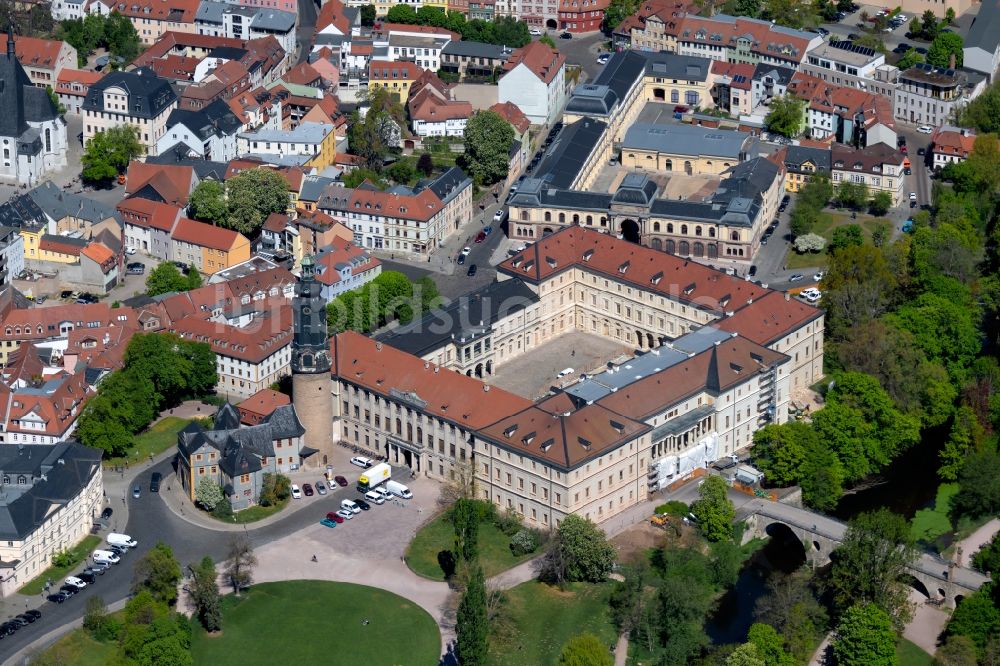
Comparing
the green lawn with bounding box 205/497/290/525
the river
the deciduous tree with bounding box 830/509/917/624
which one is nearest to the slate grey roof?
the green lawn with bounding box 205/497/290/525

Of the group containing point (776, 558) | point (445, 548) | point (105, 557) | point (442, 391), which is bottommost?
point (776, 558)

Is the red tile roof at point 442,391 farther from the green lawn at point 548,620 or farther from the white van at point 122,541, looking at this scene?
the white van at point 122,541

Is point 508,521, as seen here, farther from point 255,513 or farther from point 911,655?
point 911,655

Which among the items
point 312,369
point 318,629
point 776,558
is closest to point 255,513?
point 312,369

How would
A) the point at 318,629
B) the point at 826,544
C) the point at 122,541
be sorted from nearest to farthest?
the point at 318,629 < the point at 826,544 < the point at 122,541

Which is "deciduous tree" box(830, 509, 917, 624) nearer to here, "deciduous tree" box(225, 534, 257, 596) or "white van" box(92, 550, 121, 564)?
"deciduous tree" box(225, 534, 257, 596)

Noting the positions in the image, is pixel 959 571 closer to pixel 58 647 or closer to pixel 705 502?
pixel 705 502

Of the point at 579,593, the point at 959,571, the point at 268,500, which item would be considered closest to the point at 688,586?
the point at 579,593
